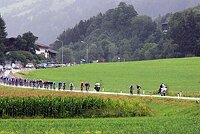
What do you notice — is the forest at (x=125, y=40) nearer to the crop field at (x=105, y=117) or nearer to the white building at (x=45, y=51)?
the white building at (x=45, y=51)

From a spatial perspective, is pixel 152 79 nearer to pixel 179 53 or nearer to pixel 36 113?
pixel 36 113

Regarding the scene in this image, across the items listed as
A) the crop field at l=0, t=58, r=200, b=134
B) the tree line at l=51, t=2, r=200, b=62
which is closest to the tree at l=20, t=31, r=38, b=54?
the tree line at l=51, t=2, r=200, b=62

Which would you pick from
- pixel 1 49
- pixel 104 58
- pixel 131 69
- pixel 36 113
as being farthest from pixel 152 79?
pixel 104 58

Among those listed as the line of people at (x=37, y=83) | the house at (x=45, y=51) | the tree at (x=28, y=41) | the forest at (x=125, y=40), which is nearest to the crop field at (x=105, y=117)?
the line of people at (x=37, y=83)

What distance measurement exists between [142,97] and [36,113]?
1126cm

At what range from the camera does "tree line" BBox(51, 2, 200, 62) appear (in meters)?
127

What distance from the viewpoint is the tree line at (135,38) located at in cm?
12669

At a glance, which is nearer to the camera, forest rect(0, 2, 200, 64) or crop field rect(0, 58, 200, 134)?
crop field rect(0, 58, 200, 134)

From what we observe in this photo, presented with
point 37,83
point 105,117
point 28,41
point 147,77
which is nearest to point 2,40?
point 28,41

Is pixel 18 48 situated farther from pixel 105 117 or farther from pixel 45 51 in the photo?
pixel 105 117

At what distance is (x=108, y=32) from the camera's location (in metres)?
181

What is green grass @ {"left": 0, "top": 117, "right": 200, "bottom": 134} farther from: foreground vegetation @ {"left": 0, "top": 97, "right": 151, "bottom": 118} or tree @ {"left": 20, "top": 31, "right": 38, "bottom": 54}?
tree @ {"left": 20, "top": 31, "right": 38, "bottom": 54}

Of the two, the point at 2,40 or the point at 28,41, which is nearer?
the point at 2,40

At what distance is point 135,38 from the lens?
166m
